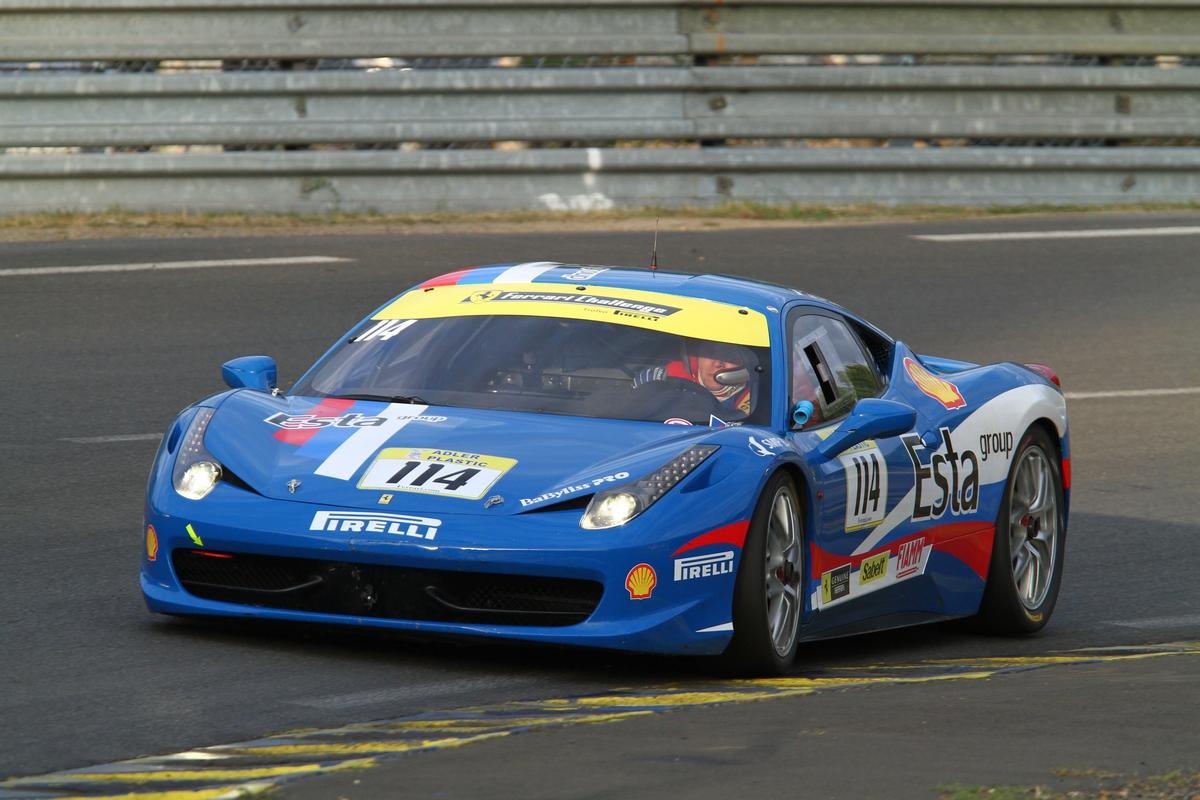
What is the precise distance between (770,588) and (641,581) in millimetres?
572

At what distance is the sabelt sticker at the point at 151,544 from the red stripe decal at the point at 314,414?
0.47 m

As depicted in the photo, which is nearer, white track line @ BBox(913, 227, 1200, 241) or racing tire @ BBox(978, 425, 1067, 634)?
racing tire @ BBox(978, 425, 1067, 634)

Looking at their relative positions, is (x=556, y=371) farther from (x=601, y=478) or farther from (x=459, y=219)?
(x=459, y=219)

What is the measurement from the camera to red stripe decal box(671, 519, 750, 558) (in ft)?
16.9

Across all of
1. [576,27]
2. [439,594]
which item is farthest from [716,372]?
[576,27]

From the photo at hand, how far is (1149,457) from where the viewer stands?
34.1 feet

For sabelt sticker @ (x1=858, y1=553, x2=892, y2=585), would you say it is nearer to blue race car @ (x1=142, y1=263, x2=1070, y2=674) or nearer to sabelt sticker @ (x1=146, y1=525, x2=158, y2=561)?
blue race car @ (x1=142, y1=263, x2=1070, y2=674)

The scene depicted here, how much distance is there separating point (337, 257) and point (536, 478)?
28.5 ft

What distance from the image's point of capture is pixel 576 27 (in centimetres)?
1577

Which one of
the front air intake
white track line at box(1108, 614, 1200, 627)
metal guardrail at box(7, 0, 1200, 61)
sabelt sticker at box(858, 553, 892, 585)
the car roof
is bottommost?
white track line at box(1108, 614, 1200, 627)

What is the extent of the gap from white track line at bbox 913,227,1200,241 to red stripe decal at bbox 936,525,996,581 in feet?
28.6

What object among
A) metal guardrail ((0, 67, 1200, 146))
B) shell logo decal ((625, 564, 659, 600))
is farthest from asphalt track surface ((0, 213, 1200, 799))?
metal guardrail ((0, 67, 1200, 146))

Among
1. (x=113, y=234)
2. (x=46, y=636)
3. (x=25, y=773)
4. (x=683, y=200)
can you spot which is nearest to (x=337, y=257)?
(x=113, y=234)

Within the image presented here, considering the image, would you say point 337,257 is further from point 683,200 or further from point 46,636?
point 46,636
